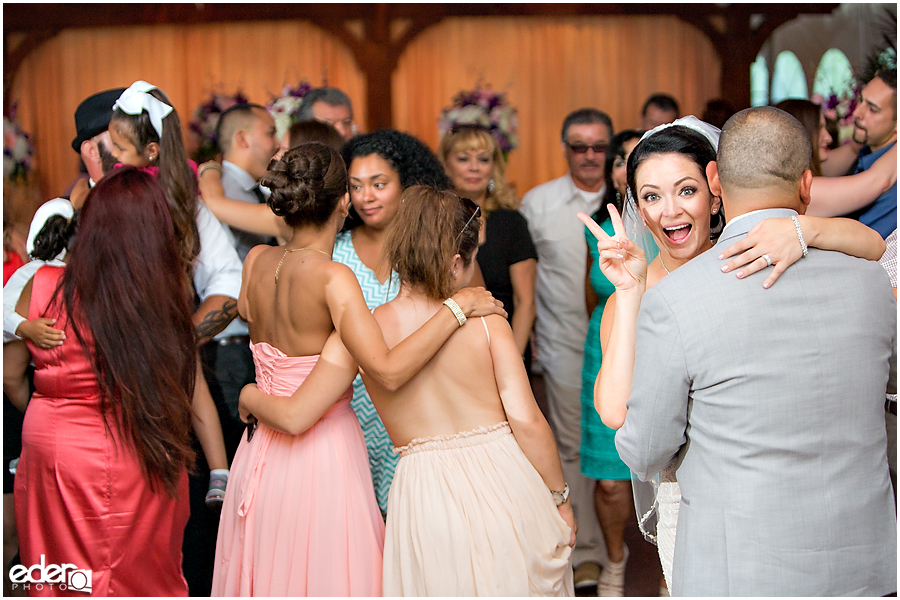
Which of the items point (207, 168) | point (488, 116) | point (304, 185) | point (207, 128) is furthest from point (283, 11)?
point (304, 185)

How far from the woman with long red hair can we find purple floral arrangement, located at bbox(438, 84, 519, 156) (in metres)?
2.64

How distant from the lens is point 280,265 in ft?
7.08

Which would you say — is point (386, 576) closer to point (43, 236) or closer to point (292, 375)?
point (292, 375)

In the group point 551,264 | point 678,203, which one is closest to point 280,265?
point 678,203

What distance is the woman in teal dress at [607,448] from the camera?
2.88 meters

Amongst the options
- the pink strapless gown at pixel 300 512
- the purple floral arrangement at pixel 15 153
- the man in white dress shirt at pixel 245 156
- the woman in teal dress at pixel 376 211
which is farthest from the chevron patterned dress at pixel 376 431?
the purple floral arrangement at pixel 15 153

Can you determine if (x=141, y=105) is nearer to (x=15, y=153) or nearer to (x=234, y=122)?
(x=234, y=122)

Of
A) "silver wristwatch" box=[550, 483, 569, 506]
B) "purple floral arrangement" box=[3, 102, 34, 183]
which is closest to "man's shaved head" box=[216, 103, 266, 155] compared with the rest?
"silver wristwatch" box=[550, 483, 569, 506]

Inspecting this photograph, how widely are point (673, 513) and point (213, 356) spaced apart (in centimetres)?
164

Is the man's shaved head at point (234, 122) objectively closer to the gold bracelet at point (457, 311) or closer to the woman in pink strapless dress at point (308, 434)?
the woman in pink strapless dress at point (308, 434)

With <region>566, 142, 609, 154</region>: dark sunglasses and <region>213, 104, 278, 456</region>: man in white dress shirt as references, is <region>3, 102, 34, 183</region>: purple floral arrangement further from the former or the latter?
<region>566, 142, 609, 154</region>: dark sunglasses

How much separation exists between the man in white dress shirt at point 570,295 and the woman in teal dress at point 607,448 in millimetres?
200

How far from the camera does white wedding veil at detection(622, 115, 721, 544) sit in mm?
1832

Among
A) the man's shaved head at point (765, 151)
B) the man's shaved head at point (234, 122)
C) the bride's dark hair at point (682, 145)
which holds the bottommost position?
the man's shaved head at point (765, 151)
